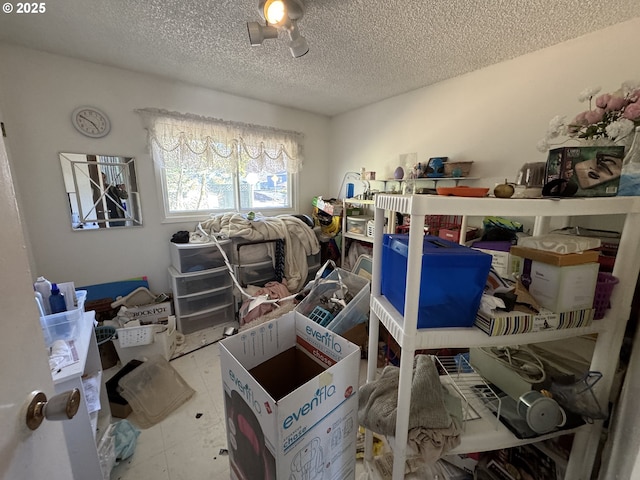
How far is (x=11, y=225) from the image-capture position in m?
0.47

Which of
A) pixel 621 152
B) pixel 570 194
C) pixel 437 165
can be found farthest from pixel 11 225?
pixel 437 165

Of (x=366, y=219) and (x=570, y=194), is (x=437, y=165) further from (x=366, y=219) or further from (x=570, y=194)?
(x=570, y=194)

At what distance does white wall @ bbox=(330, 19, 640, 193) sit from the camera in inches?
58.2

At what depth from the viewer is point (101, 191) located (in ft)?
7.04

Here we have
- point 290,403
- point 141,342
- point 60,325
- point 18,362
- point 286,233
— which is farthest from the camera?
point 286,233

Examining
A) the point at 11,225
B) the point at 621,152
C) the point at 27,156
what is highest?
the point at 27,156

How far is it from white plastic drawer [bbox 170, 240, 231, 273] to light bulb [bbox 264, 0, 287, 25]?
1.74 m

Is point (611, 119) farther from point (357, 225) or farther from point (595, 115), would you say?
point (357, 225)

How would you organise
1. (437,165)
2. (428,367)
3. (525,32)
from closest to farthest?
(428,367), (525,32), (437,165)

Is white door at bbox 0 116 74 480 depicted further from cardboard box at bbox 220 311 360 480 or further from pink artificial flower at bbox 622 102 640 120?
pink artificial flower at bbox 622 102 640 120

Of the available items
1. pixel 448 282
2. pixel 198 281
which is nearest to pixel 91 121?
pixel 198 281

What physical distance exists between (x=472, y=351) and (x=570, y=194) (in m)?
0.68

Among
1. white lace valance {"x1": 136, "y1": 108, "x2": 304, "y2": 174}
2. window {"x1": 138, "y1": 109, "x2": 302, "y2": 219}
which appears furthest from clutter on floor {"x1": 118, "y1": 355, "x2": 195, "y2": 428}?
white lace valance {"x1": 136, "y1": 108, "x2": 304, "y2": 174}

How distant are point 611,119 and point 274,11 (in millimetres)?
1494
